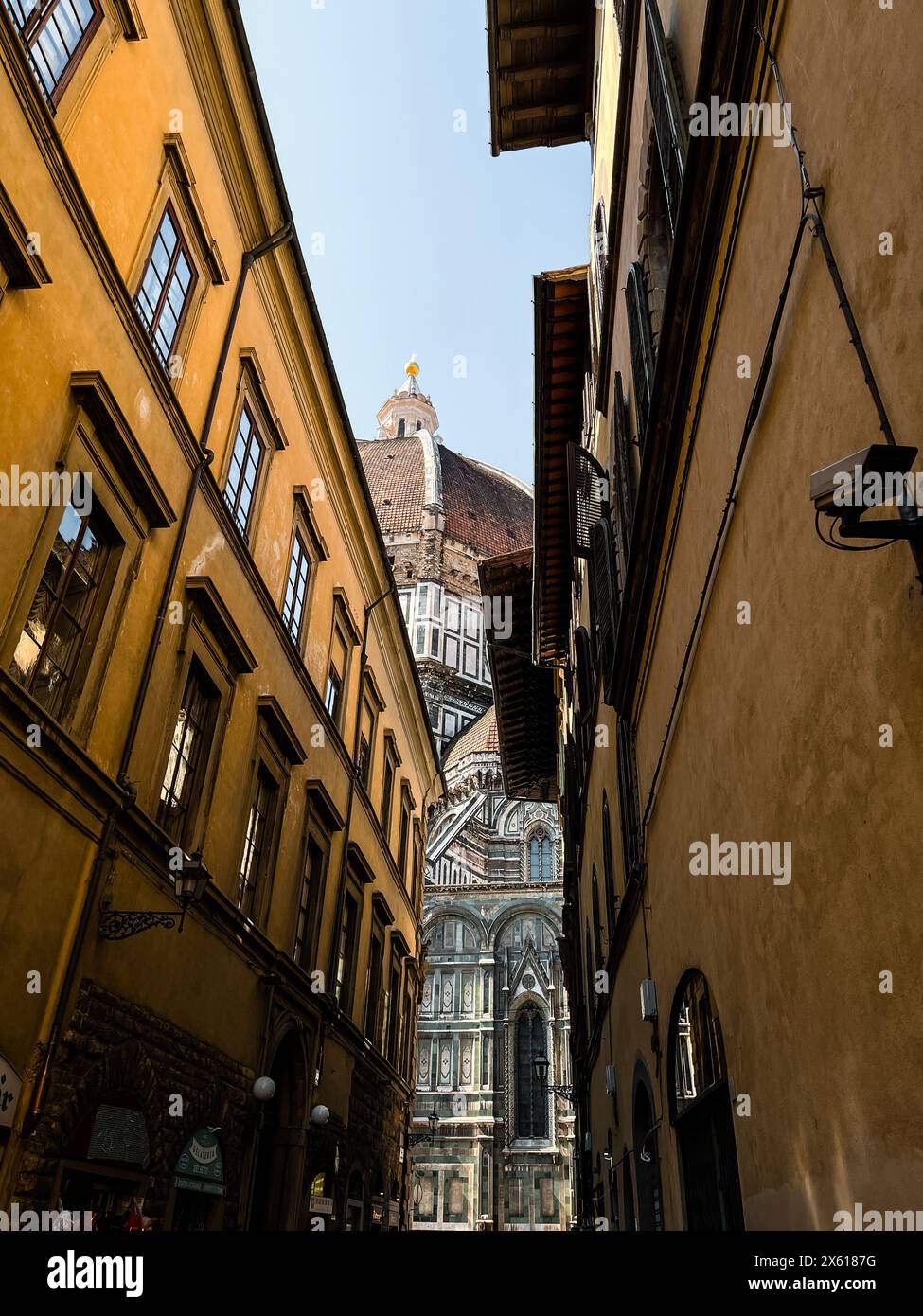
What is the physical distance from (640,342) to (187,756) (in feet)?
19.0

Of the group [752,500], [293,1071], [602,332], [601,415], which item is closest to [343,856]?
[293,1071]

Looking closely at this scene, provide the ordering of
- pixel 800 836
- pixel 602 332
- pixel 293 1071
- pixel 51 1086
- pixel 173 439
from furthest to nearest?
1. pixel 293 1071
2. pixel 602 332
3. pixel 173 439
4. pixel 51 1086
5. pixel 800 836

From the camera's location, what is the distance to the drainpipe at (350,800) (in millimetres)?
14693

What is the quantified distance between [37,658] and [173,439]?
9.99 feet

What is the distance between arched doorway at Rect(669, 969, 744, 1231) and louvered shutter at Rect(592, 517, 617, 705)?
12.0 ft

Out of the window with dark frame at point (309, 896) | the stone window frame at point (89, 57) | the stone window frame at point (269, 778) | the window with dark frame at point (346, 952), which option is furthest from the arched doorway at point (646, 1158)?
the stone window frame at point (89, 57)

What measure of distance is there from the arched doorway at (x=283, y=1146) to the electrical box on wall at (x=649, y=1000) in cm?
549

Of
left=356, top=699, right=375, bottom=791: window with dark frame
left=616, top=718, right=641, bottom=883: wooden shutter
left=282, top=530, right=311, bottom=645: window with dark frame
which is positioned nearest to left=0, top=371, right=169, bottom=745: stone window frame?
left=282, top=530, right=311, bottom=645: window with dark frame

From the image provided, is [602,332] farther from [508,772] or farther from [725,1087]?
[508,772]

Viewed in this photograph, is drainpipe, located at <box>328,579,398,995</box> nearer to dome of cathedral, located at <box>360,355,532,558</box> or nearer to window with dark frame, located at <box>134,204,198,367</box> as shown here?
window with dark frame, located at <box>134,204,198,367</box>

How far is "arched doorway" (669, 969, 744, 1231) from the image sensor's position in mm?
5316

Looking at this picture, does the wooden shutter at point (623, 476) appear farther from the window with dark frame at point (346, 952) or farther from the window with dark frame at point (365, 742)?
the window with dark frame at point (365, 742)

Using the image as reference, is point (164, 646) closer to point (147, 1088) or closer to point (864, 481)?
point (147, 1088)

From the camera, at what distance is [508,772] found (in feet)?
83.1
